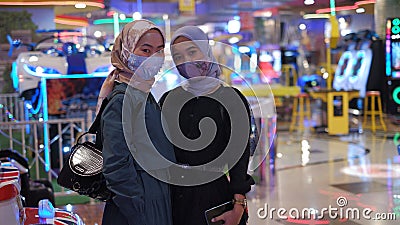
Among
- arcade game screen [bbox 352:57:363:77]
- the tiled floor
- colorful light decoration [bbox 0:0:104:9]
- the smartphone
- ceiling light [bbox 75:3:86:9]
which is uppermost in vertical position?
colorful light decoration [bbox 0:0:104:9]

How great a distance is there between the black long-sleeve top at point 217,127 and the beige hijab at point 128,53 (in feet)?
0.58

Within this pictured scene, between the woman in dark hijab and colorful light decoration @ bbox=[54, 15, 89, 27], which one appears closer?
the woman in dark hijab

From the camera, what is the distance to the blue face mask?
192cm

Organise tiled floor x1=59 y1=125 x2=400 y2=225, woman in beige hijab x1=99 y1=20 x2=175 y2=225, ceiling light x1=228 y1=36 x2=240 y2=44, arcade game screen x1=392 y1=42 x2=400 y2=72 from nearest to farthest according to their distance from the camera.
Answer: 1. woman in beige hijab x1=99 y1=20 x2=175 y2=225
2. tiled floor x1=59 y1=125 x2=400 y2=225
3. arcade game screen x1=392 y1=42 x2=400 y2=72
4. ceiling light x1=228 y1=36 x2=240 y2=44

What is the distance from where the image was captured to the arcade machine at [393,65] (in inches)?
221

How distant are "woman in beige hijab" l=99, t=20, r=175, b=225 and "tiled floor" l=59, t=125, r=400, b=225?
225cm

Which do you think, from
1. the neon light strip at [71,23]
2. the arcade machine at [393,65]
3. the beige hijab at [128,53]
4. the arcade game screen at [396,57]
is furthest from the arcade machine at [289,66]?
the beige hijab at [128,53]

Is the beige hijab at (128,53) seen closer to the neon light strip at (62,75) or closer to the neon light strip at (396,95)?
the neon light strip at (62,75)

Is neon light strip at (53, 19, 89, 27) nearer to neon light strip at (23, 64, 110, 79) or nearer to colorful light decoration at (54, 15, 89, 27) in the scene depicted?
colorful light decoration at (54, 15, 89, 27)

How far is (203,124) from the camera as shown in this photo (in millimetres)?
2049

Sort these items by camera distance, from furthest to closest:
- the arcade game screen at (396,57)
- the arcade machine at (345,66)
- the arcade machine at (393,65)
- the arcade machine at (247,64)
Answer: the arcade machine at (345,66)
the arcade machine at (247,64)
the arcade game screen at (396,57)
the arcade machine at (393,65)

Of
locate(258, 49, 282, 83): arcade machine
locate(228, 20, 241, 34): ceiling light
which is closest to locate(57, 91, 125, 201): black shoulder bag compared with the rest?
locate(258, 49, 282, 83): arcade machine

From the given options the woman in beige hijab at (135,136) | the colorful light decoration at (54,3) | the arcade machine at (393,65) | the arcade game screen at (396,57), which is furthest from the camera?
the colorful light decoration at (54,3)

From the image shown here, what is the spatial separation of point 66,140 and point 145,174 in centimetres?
479
